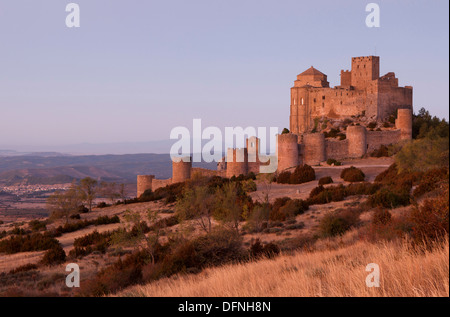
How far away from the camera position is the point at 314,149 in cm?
4038

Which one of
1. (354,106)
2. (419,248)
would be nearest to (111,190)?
(354,106)

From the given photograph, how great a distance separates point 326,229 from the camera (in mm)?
15023

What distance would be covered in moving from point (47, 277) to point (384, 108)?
41960mm

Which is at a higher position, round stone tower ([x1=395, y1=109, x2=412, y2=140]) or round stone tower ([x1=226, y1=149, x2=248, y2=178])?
round stone tower ([x1=395, y1=109, x2=412, y2=140])

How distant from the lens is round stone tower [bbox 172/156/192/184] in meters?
41.9

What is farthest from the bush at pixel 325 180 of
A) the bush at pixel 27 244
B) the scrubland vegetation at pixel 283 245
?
the bush at pixel 27 244

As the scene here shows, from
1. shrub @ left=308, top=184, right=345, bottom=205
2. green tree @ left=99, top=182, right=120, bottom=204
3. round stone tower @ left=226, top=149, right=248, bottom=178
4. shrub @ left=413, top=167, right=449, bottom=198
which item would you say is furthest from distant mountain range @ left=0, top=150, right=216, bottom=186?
Result: shrub @ left=413, top=167, right=449, bottom=198

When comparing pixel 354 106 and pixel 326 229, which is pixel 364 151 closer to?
pixel 354 106

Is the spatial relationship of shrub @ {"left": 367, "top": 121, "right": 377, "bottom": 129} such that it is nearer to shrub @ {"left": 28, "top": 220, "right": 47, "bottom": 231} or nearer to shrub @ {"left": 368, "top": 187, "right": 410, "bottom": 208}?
shrub @ {"left": 368, "top": 187, "right": 410, "bottom": 208}

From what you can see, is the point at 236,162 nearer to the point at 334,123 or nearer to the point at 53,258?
the point at 334,123

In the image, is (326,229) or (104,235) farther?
(104,235)

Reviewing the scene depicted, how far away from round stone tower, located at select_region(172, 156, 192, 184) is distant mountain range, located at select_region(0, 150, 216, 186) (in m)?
3.32

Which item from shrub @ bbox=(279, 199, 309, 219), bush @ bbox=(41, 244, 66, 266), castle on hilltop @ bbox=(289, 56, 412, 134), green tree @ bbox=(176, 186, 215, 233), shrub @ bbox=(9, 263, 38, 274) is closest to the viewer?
shrub @ bbox=(9, 263, 38, 274)
